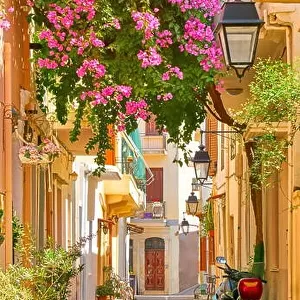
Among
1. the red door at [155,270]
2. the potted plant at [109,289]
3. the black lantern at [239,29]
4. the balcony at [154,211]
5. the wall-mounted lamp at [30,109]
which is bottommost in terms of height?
the red door at [155,270]

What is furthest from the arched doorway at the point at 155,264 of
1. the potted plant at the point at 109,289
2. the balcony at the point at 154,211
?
the potted plant at the point at 109,289

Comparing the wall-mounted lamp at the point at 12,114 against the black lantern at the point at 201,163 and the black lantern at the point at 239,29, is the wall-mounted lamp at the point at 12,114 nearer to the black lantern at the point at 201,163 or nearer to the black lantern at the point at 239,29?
the black lantern at the point at 239,29

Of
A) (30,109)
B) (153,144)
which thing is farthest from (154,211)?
(30,109)

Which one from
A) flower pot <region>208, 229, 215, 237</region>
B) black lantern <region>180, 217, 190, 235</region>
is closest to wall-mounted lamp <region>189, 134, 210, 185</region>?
flower pot <region>208, 229, 215, 237</region>

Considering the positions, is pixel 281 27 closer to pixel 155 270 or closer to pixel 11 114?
pixel 11 114

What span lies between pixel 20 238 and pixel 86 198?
1366 cm

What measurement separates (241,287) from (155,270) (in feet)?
140

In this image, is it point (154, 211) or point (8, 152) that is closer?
point (8, 152)

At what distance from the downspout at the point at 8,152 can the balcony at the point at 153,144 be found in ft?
144

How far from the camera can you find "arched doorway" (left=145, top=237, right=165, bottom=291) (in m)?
57.0

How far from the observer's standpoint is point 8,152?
1287 centimetres

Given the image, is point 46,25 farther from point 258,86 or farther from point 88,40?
point 258,86

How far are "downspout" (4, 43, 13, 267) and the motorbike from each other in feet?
11.9

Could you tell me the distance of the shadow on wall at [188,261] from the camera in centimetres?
5797
